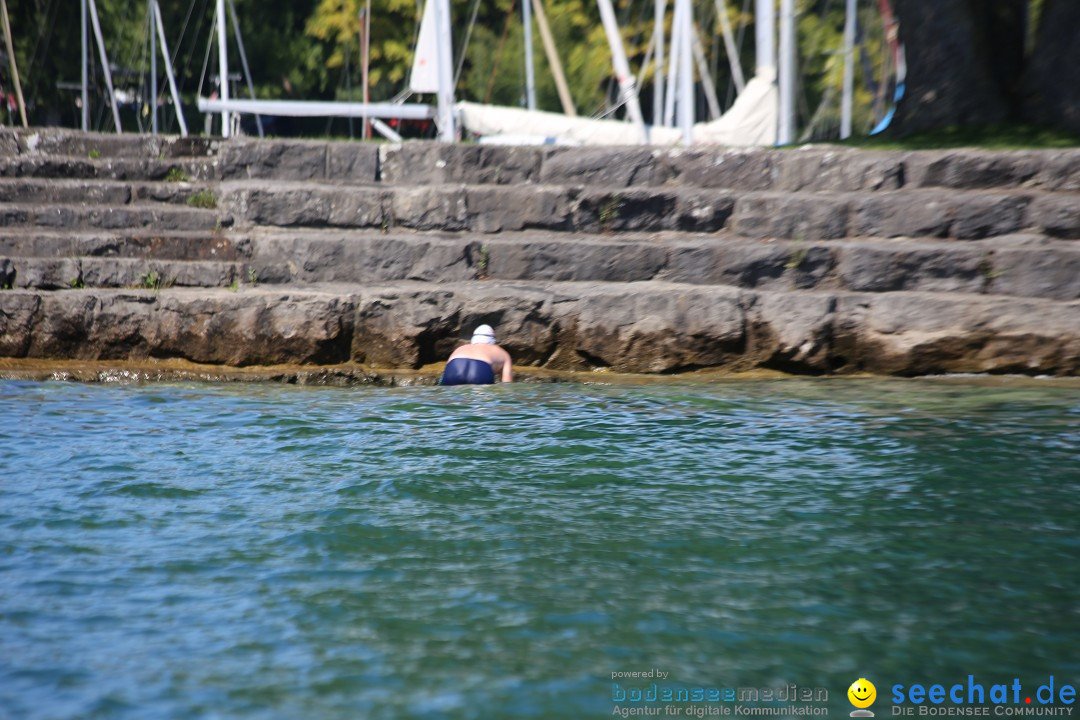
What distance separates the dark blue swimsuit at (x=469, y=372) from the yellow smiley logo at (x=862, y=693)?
544cm

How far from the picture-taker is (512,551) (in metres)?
5.41

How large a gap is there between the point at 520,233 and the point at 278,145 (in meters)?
2.73

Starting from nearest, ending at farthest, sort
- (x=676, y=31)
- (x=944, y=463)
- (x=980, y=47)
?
(x=944, y=463)
(x=980, y=47)
(x=676, y=31)

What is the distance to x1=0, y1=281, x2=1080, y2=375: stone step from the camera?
9.66 meters

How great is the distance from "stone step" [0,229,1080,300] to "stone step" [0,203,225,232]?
0.96 ft

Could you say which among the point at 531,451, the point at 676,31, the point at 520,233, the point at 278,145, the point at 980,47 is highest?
the point at 676,31

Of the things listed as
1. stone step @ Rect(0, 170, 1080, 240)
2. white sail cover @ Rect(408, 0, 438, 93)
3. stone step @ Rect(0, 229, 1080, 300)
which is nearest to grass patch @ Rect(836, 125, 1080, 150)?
stone step @ Rect(0, 170, 1080, 240)

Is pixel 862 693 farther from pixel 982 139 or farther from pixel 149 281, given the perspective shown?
pixel 982 139

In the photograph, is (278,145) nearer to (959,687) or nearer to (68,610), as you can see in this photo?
(68,610)

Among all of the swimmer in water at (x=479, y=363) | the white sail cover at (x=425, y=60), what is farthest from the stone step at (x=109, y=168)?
the white sail cover at (x=425, y=60)

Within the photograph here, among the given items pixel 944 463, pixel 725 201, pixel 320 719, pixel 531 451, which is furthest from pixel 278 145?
pixel 320 719

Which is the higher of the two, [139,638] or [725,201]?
[725,201]

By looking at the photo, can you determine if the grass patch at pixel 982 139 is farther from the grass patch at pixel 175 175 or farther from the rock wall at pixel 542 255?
the grass patch at pixel 175 175

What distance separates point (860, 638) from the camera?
174 inches
